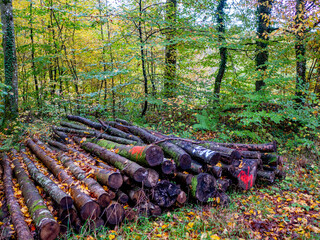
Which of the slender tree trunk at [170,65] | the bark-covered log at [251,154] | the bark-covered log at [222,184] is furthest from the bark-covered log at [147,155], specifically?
the slender tree trunk at [170,65]

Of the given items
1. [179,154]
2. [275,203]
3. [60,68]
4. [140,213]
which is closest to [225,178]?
[275,203]

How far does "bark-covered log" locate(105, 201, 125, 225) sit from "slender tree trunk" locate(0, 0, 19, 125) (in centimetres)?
783

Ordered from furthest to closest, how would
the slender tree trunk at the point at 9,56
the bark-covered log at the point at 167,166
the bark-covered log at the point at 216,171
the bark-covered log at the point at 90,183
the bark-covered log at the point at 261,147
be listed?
the slender tree trunk at the point at 9,56
the bark-covered log at the point at 261,147
the bark-covered log at the point at 216,171
the bark-covered log at the point at 167,166
the bark-covered log at the point at 90,183

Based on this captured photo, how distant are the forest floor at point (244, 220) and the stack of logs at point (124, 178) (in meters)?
0.21

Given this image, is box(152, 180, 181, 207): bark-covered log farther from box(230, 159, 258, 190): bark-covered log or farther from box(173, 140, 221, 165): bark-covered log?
box(230, 159, 258, 190): bark-covered log

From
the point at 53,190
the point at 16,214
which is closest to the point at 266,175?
the point at 53,190

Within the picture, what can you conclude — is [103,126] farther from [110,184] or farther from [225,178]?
[225,178]

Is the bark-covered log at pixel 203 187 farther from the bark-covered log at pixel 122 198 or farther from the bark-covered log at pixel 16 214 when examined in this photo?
the bark-covered log at pixel 16 214

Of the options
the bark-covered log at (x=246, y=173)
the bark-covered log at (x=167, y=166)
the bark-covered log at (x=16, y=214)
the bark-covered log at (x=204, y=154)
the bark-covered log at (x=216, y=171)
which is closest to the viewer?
the bark-covered log at (x=16, y=214)

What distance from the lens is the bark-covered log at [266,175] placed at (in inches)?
209

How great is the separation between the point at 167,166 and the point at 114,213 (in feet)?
4.69

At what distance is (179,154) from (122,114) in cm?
890

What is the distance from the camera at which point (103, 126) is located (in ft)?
23.7

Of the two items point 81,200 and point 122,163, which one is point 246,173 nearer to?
point 122,163
